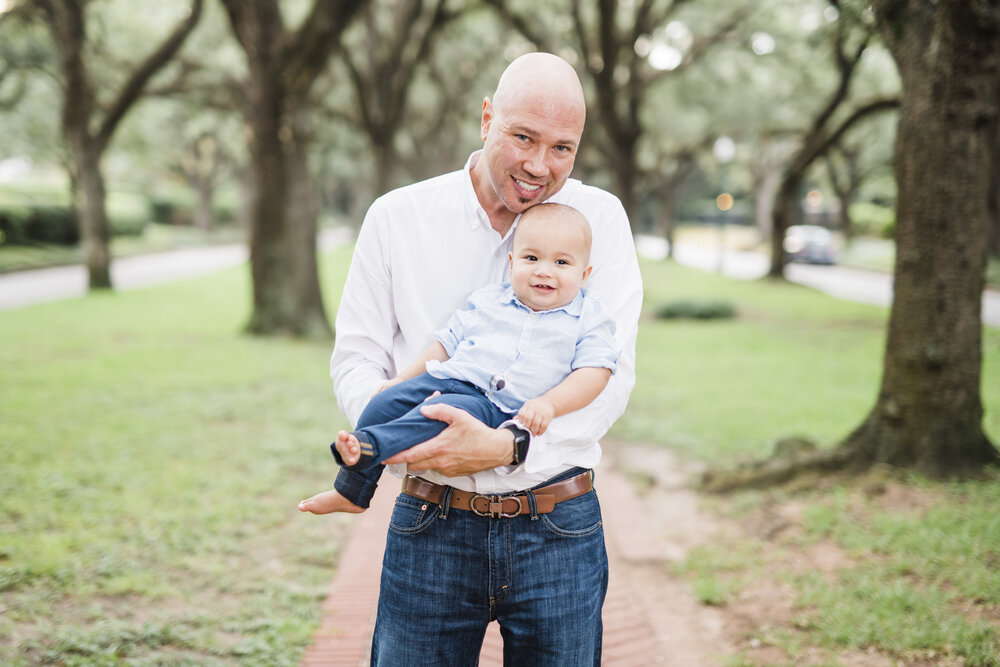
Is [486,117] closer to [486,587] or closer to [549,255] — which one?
[549,255]

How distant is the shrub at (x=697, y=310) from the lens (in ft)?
50.0

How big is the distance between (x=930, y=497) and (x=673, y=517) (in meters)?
1.60

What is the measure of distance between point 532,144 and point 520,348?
0.52m

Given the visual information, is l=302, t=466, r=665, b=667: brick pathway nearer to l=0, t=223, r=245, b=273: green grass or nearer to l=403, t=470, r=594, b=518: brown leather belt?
l=403, t=470, r=594, b=518: brown leather belt

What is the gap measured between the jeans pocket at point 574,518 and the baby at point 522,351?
0.86 ft

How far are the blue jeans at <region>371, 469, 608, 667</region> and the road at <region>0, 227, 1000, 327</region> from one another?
39.2 ft

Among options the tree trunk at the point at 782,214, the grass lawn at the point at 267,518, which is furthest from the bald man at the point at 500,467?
the tree trunk at the point at 782,214

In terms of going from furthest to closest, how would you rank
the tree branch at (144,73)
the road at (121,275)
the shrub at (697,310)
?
the road at (121,275)
the shrub at (697,310)
the tree branch at (144,73)

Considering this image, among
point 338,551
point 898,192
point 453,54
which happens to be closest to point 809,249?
point 453,54

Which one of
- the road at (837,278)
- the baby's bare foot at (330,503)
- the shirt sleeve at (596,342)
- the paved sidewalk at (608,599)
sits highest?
the shirt sleeve at (596,342)

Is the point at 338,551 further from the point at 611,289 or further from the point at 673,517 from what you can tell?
the point at 611,289

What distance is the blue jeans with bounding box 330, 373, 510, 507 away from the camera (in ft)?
5.98

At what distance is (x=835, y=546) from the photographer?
177 inches

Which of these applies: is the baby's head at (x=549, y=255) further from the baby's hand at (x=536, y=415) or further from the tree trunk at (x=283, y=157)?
the tree trunk at (x=283, y=157)
